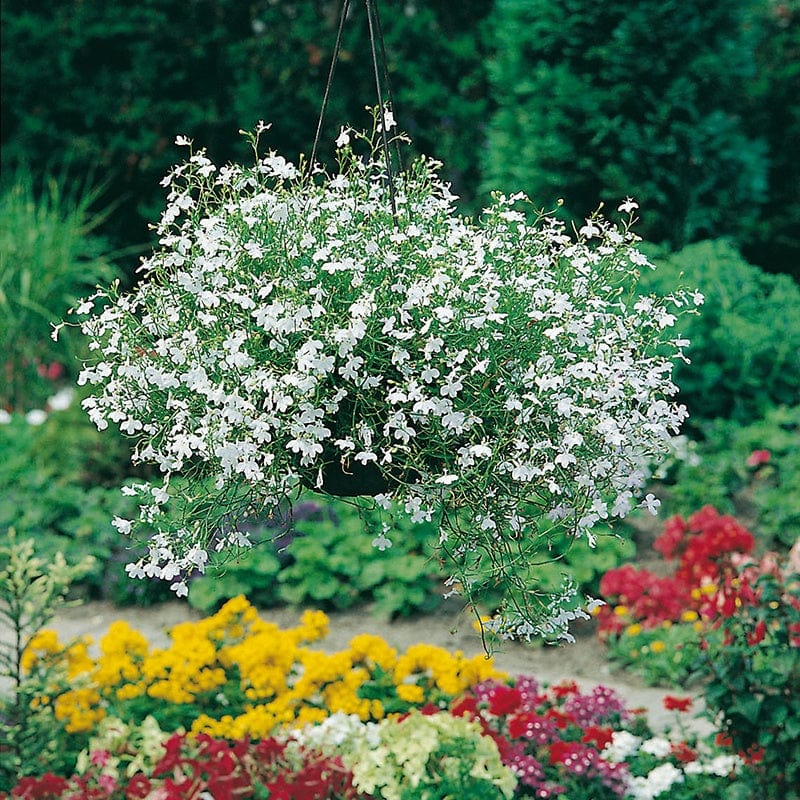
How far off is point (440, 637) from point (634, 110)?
119 inches

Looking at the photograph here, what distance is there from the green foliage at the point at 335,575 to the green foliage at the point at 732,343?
1.52 meters

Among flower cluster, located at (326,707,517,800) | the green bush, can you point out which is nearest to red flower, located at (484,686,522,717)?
flower cluster, located at (326,707,517,800)

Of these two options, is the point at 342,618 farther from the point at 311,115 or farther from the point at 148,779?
the point at 311,115

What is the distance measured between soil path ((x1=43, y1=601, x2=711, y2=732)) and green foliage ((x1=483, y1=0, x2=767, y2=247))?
245cm

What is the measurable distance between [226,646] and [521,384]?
1.97m

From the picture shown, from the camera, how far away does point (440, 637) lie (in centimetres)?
443

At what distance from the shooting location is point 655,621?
4.32 metres

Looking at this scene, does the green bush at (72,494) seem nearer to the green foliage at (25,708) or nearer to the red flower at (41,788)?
the green foliage at (25,708)

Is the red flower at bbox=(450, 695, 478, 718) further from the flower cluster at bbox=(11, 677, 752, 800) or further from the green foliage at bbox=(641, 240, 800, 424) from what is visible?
the green foliage at bbox=(641, 240, 800, 424)

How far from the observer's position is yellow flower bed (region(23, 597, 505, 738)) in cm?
315

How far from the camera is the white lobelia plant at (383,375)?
67.6 inches

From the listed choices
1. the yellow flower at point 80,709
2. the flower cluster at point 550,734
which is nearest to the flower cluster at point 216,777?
the yellow flower at point 80,709

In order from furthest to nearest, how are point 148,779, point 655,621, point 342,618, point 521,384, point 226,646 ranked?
point 342,618 → point 655,621 → point 226,646 → point 148,779 → point 521,384

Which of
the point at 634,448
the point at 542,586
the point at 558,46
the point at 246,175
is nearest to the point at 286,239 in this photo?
the point at 246,175
